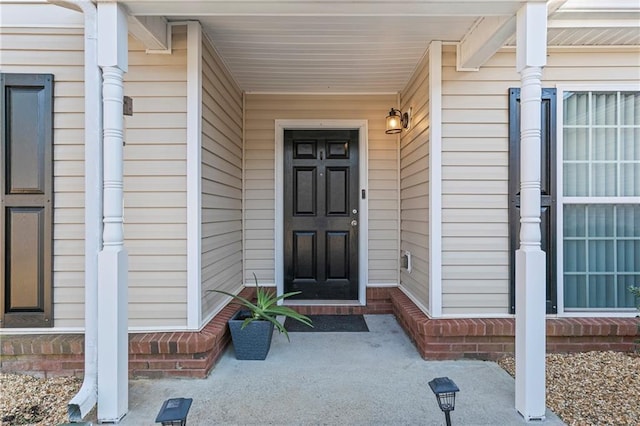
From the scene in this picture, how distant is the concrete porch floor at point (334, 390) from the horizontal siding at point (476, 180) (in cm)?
61

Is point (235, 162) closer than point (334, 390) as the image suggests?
No

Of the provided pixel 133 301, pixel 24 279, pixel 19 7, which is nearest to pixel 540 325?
pixel 133 301

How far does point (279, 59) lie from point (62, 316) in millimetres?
2555

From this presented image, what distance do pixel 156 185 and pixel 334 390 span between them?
180 cm

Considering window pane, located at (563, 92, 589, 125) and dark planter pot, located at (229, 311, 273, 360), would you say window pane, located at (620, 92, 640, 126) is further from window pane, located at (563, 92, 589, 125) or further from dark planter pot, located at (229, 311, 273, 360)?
dark planter pot, located at (229, 311, 273, 360)

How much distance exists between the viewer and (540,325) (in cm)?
202

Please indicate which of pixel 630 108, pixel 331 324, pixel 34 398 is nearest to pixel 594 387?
pixel 331 324

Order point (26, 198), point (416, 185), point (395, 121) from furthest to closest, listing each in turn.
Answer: point (395, 121)
point (416, 185)
point (26, 198)

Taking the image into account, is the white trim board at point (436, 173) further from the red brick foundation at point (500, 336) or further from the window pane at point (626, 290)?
the window pane at point (626, 290)

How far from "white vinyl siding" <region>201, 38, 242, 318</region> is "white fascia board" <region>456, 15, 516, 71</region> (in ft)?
6.29

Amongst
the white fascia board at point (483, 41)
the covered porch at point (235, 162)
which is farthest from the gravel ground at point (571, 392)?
Result: the white fascia board at point (483, 41)

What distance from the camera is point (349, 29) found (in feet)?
8.63

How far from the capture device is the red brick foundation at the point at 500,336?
271 cm

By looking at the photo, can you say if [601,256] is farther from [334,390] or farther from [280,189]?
[280,189]
